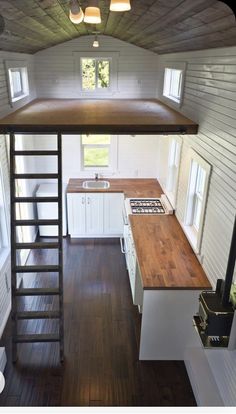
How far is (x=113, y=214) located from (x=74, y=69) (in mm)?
2855

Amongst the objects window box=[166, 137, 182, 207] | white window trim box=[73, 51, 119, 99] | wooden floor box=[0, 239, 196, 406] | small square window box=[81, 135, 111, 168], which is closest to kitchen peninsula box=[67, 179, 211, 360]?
wooden floor box=[0, 239, 196, 406]

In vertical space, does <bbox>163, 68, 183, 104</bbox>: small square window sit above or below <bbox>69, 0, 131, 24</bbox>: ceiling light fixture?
below

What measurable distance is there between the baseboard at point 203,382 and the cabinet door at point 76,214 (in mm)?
3405

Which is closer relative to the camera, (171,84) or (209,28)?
(209,28)

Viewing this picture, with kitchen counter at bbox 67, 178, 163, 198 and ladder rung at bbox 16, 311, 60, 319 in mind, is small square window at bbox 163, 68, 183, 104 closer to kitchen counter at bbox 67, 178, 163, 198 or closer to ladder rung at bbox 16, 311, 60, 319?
kitchen counter at bbox 67, 178, 163, 198

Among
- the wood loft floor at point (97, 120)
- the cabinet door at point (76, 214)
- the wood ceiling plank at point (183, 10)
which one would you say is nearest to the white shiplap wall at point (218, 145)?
the wood loft floor at point (97, 120)

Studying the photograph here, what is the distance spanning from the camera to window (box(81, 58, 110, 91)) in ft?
20.1

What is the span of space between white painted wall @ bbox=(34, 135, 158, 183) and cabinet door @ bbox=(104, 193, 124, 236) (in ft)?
2.61

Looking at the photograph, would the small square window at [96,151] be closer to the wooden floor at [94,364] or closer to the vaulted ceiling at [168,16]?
the wooden floor at [94,364]

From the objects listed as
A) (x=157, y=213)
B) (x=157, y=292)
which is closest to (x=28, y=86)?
(x=157, y=213)

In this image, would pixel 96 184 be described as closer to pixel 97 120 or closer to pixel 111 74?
pixel 111 74

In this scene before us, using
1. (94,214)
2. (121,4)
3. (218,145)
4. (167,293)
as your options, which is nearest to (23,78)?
(94,214)

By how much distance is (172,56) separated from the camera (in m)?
4.90

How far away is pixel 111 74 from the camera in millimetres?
6152
